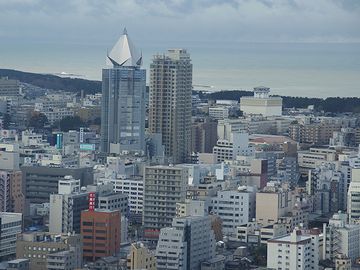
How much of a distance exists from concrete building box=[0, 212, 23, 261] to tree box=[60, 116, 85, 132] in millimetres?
9563

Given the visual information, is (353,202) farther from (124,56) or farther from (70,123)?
(70,123)

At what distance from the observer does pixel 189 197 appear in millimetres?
13398

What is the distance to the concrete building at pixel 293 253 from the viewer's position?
11117 millimetres

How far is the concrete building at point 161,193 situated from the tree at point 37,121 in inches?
361

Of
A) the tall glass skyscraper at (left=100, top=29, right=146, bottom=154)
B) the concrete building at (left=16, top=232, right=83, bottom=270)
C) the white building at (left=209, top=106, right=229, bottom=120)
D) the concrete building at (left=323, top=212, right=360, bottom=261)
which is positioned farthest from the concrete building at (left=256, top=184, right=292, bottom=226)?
the white building at (left=209, top=106, right=229, bottom=120)

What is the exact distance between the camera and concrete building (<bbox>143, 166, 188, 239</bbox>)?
528 inches

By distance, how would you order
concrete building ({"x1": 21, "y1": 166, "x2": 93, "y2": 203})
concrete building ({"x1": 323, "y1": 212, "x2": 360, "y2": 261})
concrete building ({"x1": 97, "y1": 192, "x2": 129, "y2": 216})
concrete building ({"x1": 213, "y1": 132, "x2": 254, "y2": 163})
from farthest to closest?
concrete building ({"x1": 213, "y1": 132, "x2": 254, "y2": 163}) → concrete building ({"x1": 21, "y1": 166, "x2": 93, "y2": 203}) → concrete building ({"x1": 97, "y1": 192, "x2": 129, "y2": 216}) → concrete building ({"x1": 323, "y1": 212, "x2": 360, "y2": 261})

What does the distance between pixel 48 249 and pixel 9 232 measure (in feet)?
3.81

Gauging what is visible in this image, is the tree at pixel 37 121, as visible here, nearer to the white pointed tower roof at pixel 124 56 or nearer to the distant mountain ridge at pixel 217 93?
the white pointed tower roof at pixel 124 56

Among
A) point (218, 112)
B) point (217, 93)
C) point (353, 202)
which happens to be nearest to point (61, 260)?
point (353, 202)

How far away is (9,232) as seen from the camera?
12.2 meters

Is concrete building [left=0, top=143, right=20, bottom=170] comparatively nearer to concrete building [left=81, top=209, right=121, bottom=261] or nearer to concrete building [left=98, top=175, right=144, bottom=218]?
concrete building [left=98, top=175, right=144, bottom=218]

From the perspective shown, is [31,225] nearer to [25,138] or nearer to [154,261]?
[154,261]

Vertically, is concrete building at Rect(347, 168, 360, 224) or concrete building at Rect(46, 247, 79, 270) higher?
concrete building at Rect(347, 168, 360, 224)
